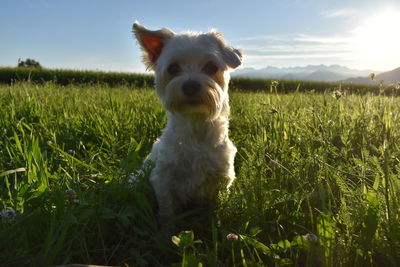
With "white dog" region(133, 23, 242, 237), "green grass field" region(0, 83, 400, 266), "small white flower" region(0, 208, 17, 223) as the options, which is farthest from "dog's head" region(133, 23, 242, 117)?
"small white flower" region(0, 208, 17, 223)

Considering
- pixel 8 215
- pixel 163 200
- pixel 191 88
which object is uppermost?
pixel 191 88

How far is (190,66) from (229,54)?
0.44m

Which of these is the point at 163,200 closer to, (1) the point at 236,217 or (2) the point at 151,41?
(1) the point at 236,217

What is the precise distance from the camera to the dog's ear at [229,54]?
337cm

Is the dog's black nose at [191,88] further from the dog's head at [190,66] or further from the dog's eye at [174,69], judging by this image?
the dog's eye at [174,69]

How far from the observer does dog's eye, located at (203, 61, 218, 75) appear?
330 centimetres

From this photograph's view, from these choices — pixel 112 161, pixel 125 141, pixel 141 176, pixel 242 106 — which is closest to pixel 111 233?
pixel 141 176

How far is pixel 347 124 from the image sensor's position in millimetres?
4090

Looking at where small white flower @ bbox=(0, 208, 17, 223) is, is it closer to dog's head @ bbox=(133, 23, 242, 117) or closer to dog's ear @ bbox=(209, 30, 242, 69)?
dog's head @ bbox=(133, 23, 242, 117)

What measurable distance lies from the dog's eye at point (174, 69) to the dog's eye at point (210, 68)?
0.25 meters

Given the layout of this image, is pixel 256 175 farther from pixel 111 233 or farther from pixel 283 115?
pixel 283 115

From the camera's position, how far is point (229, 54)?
3396 mm

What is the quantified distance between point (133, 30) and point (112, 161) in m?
1.38

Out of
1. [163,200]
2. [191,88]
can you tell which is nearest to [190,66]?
[191,88]
